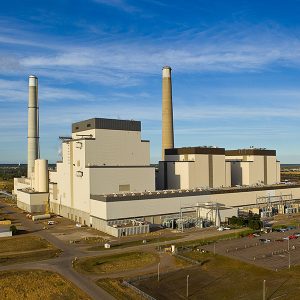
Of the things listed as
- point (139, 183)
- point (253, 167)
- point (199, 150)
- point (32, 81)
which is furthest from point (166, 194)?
point (32, 81)

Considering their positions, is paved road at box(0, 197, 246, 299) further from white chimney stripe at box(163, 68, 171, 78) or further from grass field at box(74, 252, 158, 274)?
white chimney stripe at box(163, 68, 171, 78)

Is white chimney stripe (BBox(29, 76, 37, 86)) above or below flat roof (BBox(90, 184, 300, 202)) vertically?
above

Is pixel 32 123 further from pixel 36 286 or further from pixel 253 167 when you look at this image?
pixel 36 286

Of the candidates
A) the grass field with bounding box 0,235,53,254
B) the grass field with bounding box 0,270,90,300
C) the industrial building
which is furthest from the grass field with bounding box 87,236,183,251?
the industrial building

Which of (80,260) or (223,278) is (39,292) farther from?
(223,278)

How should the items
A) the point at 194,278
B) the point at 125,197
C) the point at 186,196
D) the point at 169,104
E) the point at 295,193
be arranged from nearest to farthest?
the point at 194,278, the point at 125,197, the point at 186,196, the point at 295,193, the point at 169,104

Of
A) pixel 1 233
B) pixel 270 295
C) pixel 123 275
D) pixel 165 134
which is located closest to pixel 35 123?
pixel 165 134

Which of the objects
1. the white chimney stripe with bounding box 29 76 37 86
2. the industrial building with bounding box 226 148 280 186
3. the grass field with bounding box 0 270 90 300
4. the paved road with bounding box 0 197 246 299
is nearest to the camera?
the grass field with bounding box 0 270 90 300

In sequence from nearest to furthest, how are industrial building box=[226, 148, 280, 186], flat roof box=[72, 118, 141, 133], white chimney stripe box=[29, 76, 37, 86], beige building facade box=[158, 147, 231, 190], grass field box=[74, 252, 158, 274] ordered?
grass field box=[74, 252, 158, 274] < flat roof box=[72, 118, 141, 133] < beige building facade box=[158, 147, 231, 190] < industrial building box=[226, 148, 280, 186] < white chimney stripe box=[29, 76, 37, 86]
